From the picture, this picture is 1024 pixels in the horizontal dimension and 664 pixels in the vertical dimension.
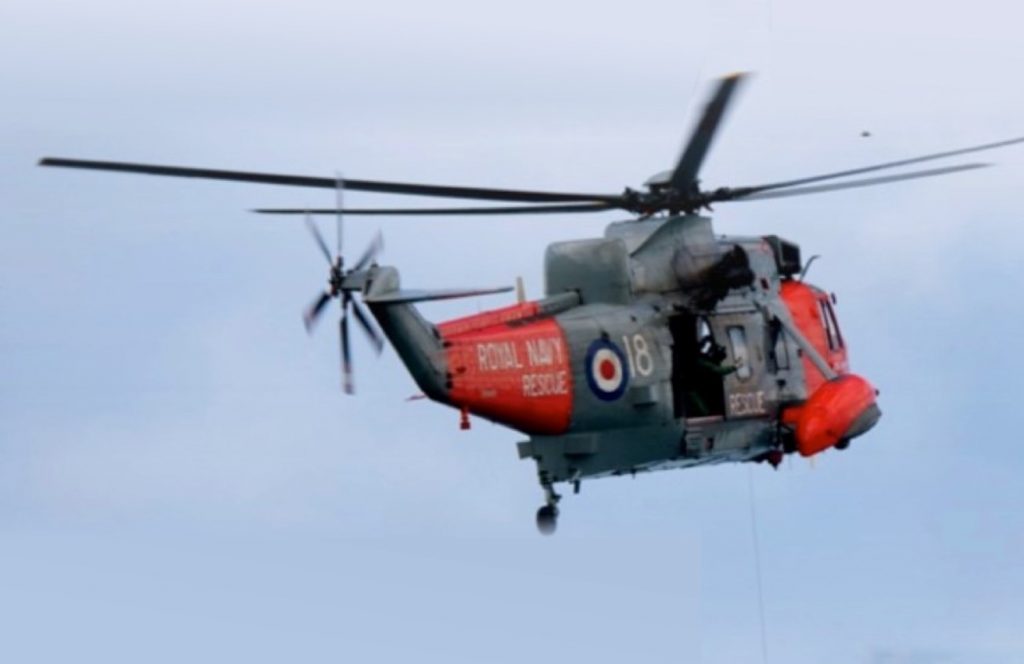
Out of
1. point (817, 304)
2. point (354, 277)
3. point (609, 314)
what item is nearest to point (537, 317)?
point (609, 314)

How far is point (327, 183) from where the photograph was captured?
1823 centimetres

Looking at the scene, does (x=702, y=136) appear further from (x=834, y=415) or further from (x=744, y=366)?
(x=834, y=415)

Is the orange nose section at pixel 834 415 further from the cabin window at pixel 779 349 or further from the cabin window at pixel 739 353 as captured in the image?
the cabin window at pixel 739 353

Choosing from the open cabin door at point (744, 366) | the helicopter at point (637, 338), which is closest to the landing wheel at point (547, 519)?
the helicopter at point (637, 338)

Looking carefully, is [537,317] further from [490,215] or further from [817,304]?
[817,304]

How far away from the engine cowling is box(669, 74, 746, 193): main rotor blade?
229 cm

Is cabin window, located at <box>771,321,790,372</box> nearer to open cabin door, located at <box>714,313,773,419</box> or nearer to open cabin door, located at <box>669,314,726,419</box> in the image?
open cabin door, located at <box>714,313,773,419</box>

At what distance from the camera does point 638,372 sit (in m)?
20.0

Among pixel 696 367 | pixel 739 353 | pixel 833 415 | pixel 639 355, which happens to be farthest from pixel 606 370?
pixel 833 415

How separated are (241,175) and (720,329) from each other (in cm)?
516

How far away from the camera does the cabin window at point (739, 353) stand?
2103 cm

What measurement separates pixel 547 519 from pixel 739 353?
9.02 ft

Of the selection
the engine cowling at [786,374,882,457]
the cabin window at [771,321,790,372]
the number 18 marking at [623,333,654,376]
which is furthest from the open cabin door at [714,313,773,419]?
the number 18 marking at [623,333,654,376]

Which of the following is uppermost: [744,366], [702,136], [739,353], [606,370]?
[702,136]
